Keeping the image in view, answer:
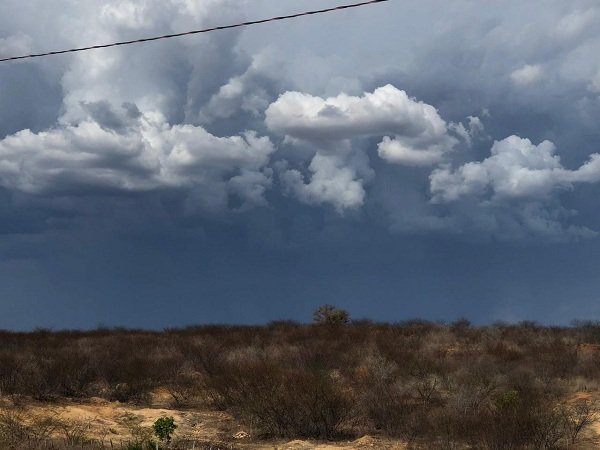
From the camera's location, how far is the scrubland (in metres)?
9.59

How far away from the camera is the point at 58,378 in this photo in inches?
540

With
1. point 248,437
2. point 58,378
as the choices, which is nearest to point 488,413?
point 248,437

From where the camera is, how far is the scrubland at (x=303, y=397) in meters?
9.59

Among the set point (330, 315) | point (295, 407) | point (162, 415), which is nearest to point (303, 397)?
point (295, 407)

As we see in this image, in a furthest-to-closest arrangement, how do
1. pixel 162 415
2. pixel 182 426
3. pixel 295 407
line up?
pixel 162 415
pixel 182 426
pixel 295 407

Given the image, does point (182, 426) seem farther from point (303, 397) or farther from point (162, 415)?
point (303, 397)

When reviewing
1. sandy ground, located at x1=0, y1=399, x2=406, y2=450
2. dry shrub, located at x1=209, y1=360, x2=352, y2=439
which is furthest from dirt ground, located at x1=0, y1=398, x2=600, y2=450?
dry shrub, located at x1=209, y1=360, x2=352, y2=439

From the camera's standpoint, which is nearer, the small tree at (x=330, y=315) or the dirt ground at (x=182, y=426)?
the dirt ground at (x=182, y=426)

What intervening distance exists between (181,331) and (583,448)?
22731 millimetres

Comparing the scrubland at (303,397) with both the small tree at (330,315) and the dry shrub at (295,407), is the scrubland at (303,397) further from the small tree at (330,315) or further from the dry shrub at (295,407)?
the small tree at (330,315)

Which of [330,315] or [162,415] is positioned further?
[330,315]

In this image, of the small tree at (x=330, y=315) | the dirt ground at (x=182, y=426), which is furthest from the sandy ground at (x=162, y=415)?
the small tree at (x=330, y=315)

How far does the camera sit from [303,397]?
10.7 metres

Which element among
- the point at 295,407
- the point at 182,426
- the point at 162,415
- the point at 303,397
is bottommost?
the point at 182,426
